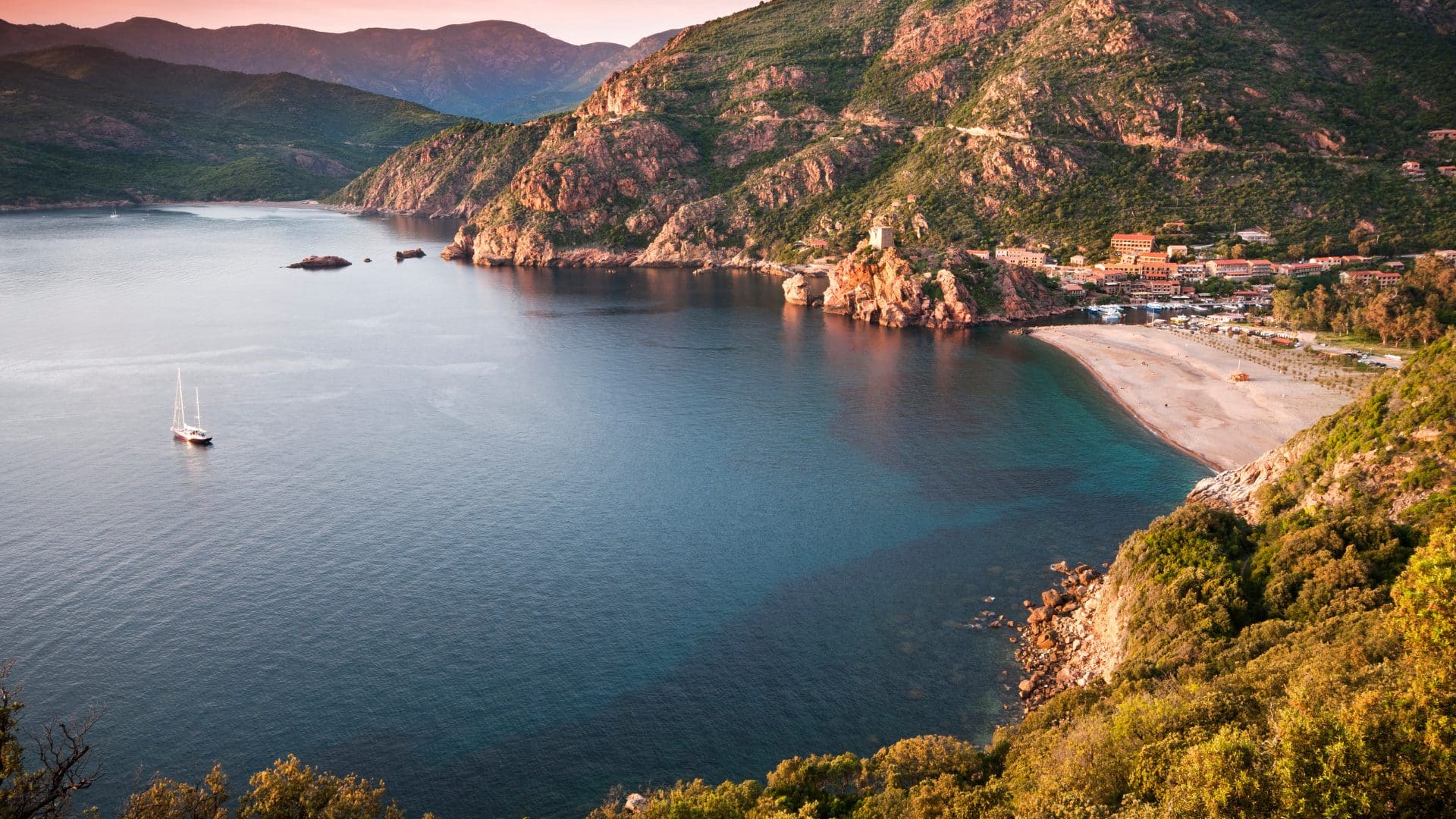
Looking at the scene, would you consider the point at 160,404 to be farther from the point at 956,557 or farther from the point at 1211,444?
the point at 1211,444

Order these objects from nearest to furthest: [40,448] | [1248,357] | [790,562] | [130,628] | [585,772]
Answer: [585,772] < [130,628] < [790,562] < [40,448] < [1248,357]

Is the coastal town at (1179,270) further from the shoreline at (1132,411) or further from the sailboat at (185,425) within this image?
the sailboat at (185,425)

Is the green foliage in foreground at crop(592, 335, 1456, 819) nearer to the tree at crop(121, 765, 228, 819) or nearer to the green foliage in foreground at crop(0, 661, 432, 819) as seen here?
the green foliage in foreground at crop(0, 661, 432, 819)

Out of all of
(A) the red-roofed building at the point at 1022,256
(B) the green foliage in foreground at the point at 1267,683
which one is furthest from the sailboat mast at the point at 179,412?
(A) the red-roofed building at the point at 1022,256

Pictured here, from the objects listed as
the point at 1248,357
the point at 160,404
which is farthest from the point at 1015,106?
the point at 160,404

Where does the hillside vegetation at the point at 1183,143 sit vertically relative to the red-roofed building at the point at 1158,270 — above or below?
above
